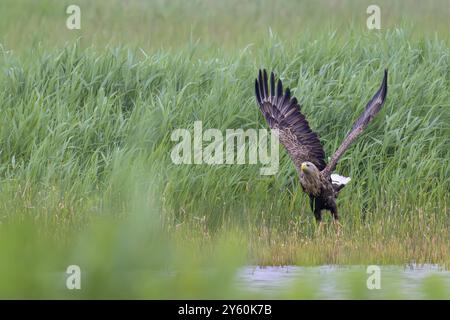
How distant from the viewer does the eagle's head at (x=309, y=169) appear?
8914 mm

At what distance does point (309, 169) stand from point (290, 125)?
0.56 metres

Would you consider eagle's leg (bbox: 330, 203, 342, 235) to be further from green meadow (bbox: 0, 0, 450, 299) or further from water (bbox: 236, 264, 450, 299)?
water (bbox: 236, 264, 450, 299)

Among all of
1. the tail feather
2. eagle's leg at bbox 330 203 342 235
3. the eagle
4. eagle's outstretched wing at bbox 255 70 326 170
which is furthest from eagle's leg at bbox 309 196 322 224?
eagle's outstretched wing at bbox 255 70 326 170

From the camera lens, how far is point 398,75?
11.9 m

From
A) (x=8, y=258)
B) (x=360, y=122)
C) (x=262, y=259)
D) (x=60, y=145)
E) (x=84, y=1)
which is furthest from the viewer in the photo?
(x=84, y=1)

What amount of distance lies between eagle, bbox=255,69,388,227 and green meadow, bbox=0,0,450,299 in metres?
0.33

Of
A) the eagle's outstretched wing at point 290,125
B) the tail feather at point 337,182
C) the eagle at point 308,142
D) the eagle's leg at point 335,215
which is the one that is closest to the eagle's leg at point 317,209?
the eagle at point 308,142

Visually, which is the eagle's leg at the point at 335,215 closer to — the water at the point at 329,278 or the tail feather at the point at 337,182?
the tail feather at the point at 337,182

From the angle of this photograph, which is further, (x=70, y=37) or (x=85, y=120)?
(x=70, y=37)

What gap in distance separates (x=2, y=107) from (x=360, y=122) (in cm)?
439

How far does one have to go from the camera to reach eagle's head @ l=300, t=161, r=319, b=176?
8.91m

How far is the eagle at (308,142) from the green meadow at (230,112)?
328mm

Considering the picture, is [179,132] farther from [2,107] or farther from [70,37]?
[70,37]

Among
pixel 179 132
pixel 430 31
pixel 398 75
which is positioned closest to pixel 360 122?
pixel 179 132
